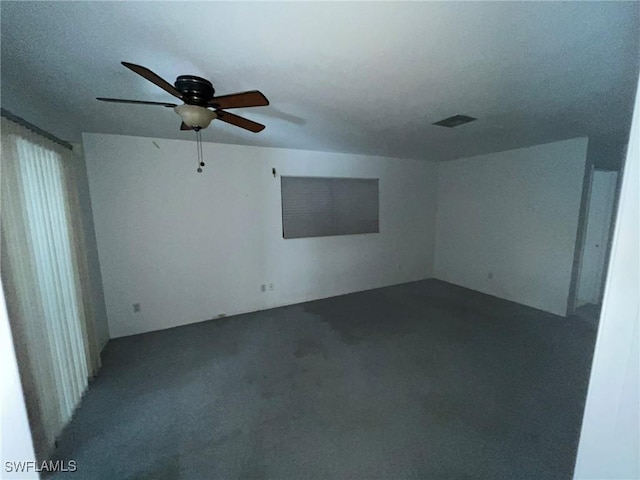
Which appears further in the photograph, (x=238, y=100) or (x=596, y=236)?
(x=596, y=236)

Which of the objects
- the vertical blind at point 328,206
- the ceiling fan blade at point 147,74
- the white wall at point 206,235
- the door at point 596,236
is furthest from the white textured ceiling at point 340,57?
the door at point 596,236

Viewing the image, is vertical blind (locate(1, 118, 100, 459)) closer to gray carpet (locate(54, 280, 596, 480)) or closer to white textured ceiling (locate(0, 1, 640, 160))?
gray carpet (locate(54, 280, 596, 480))

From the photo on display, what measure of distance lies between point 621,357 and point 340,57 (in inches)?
63.7

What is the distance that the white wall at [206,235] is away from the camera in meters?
2.89

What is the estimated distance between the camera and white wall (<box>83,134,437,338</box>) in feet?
9.49

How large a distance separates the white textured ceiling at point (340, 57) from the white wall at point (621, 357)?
3.61 ft

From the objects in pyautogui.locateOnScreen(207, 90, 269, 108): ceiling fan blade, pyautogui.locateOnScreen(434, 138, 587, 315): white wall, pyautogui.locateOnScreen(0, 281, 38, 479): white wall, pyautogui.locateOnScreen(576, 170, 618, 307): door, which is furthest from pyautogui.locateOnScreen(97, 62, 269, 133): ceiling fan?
pyautogui.locateOnScreen(576, 170, 618, 307): door

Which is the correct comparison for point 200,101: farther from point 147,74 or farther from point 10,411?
point 10,411

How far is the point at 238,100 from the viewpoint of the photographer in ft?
4.84

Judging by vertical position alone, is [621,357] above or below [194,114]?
below

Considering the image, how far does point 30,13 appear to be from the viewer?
1047 mm

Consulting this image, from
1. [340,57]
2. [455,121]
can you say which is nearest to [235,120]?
[340,57]

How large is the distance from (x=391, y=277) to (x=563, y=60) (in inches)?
151

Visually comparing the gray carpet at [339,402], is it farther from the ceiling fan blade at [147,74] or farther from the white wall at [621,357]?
the ceiling fan blade at [147,74]
